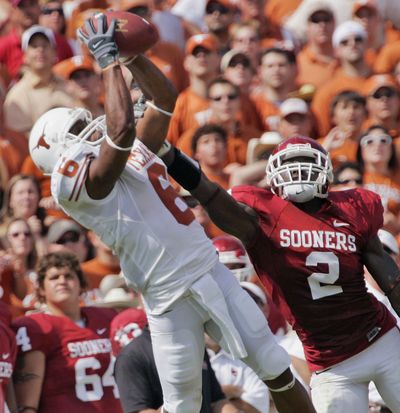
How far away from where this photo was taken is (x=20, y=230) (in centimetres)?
942

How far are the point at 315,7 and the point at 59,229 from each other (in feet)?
13.7

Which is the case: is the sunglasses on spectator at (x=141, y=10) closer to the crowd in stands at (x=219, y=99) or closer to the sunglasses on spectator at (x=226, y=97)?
the crowd in stands at (x=219, y=99)

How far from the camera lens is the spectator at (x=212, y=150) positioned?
10.3 metres

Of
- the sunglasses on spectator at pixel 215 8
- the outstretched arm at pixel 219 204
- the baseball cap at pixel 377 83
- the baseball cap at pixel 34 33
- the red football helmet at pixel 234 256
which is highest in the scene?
the sunglasses on spectator at pixel 215 8

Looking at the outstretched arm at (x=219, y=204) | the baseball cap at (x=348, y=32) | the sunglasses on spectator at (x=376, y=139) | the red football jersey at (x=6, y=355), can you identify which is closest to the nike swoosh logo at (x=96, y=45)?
the outstretched arm at (x=219, y=204)

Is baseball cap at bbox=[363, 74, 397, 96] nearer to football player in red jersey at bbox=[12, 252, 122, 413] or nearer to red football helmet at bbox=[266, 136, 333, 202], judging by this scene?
football player in red jersey at bbox=[12, 252, 122, 413]

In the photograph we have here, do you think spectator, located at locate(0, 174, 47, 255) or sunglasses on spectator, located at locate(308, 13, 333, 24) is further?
sunglasses on spectator, located at locate(308, 13, 333, 24)

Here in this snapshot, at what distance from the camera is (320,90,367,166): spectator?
10.8 meters

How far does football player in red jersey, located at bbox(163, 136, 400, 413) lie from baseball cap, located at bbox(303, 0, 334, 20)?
6120 mm

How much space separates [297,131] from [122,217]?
16.0 feet

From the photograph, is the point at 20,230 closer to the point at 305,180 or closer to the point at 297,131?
the point at 297,131

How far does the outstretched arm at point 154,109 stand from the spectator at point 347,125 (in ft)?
14.3

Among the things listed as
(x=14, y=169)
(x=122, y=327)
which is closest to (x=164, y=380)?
(x=122, y=327)

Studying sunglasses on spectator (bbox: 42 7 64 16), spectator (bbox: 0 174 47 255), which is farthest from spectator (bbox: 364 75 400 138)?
sunglasses on spectator (bbox: 42 7 64 16)
